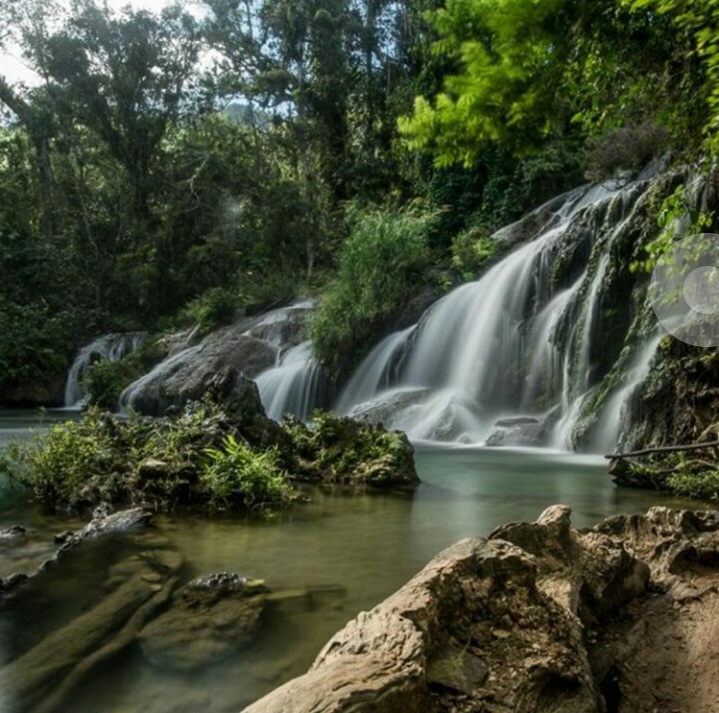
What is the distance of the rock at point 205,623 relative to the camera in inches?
128

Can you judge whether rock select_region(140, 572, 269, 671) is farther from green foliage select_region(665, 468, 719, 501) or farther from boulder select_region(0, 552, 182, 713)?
green foliage select_region(665, 468, 719, 501)

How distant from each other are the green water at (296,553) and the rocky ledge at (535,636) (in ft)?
3.94

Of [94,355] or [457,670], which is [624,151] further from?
[94,355]

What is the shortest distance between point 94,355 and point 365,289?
12227 mm

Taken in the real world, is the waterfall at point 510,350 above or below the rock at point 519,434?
above

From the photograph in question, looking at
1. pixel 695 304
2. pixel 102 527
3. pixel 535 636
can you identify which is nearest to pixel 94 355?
pixel 102 527

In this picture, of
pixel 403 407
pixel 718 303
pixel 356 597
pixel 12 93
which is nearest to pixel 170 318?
pixel 12 93

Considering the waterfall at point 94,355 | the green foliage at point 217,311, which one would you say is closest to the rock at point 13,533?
the green foliage at point 217,311

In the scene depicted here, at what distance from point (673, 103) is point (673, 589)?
3004mm

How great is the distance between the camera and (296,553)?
198 inches

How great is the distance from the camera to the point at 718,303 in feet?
24.4

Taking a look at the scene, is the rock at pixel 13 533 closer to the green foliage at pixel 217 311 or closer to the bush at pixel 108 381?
the bush at pixel 108 381

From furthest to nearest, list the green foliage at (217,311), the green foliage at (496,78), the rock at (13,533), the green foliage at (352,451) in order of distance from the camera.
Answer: the green foliage at (217,311), the green foliage at (352,451), the rock at (13,533), the green foliage at (496,78)

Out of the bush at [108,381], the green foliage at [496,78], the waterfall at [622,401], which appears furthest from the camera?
the bush at [108,381]
